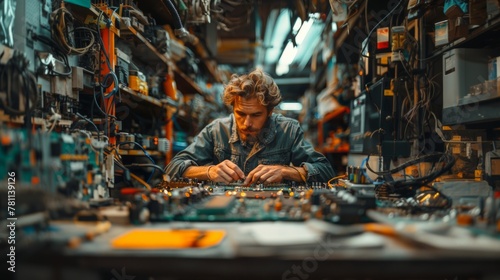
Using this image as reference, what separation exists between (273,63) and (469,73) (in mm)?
6516

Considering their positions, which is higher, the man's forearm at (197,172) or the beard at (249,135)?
the beard at (249,135)

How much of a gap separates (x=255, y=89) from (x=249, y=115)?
0.68 feet

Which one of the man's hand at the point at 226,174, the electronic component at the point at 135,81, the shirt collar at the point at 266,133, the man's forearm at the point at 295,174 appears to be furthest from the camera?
the shirt collar at the point at 266,133

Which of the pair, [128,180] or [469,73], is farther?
[469,73]

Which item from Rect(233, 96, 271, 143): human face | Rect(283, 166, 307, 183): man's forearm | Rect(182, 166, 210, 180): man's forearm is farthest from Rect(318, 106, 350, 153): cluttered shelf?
Rect(182, 166, 210, 180): man's forearm

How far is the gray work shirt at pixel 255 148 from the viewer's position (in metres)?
2.76

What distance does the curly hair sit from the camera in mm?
2559

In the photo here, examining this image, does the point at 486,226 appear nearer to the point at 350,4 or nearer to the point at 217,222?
the point at 217,222

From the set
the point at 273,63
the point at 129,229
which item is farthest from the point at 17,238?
the point at 273,63

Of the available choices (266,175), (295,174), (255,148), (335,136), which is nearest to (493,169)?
(295,174)

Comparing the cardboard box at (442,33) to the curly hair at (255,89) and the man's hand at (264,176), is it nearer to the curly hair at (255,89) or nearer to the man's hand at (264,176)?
the curly hair at (255,89)

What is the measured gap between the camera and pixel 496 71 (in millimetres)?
1846

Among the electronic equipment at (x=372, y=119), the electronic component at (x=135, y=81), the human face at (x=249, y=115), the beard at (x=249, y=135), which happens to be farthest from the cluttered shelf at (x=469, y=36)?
the electronic component at (x=135, y=81)

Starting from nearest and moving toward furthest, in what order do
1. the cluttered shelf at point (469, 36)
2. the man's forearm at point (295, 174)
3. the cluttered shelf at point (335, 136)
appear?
the cluttered shelf at point (469, 36) → the man's forearm at point (295, 174) → the cluttered shelf at point (335, 136)
